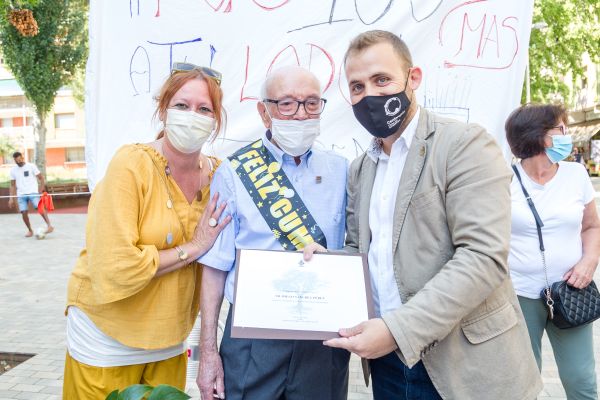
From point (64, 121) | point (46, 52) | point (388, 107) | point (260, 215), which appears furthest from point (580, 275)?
point (64, 121)

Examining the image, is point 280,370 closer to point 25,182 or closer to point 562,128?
point 562,128

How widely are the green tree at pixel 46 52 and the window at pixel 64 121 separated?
72.4ft

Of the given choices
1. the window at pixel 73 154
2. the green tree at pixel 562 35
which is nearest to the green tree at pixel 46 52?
the green tree at pixel 562 35

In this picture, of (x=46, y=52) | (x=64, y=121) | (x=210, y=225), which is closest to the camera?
(x=210, y=225)

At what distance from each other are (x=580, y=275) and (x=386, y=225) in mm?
1556

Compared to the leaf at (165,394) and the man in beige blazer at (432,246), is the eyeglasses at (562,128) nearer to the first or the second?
the man in beige blazer at (432,246)

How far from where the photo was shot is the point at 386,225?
185 cm

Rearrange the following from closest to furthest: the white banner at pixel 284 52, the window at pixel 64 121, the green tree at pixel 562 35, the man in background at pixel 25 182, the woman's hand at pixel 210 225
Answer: the woman's hand at pixel 210 225 < the white banner at pixel 284 52 < the man in background at pixel 25 182 < the green tree at pixel 562 35 < the window at pixel 64 121

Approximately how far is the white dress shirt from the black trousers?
13.9 inches

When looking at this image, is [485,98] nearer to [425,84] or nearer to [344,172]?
[425,84]

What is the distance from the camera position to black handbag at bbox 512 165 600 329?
2748 millimetres

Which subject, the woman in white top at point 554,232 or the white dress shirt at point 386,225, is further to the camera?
the woman in white top at point 554,232

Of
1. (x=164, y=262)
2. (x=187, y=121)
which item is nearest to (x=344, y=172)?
(x=187, y=121)

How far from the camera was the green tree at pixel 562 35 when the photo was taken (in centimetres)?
1445
